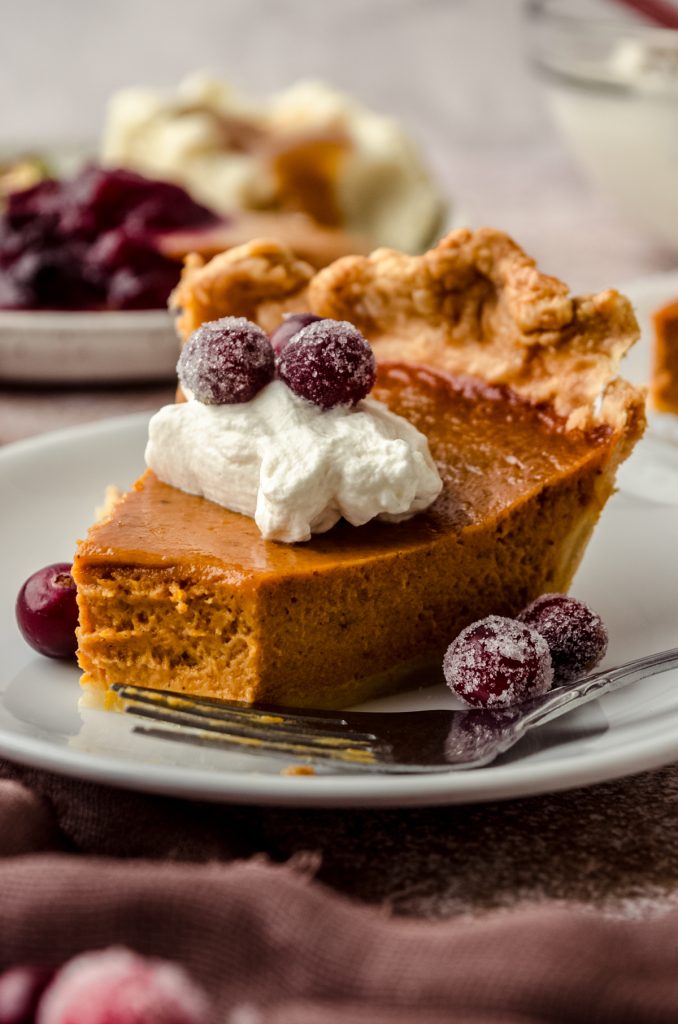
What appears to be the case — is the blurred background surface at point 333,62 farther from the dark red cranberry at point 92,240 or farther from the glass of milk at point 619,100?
the dark red cranberry at point 92,240

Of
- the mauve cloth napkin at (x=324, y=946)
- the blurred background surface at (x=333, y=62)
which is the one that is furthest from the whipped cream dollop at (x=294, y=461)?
the blurred background surface at (x=333, y=62)

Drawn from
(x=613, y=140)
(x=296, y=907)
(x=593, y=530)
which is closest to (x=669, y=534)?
(x=593, y=530)

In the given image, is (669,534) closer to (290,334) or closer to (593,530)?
(593,530)

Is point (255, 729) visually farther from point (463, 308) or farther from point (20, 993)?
point (463, 308)

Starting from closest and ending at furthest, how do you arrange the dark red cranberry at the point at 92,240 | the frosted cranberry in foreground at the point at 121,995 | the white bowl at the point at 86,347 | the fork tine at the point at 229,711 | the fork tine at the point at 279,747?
the frosted cranberry in foreground at the point at 121,995, the fork tine at the point at 279,747, the fork tine at the point at 229,711, the white bowl at the point at 86,347, the dark red cranberry at the point at 92,240

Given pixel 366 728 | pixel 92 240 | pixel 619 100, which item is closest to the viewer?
pixel 366 728

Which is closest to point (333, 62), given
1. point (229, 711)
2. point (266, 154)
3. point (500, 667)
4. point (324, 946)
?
point (266, 154)

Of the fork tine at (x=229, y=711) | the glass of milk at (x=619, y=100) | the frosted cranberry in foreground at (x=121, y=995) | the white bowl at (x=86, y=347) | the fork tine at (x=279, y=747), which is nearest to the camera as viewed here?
the frosted cranberry in foreground at (x=121, y=995)

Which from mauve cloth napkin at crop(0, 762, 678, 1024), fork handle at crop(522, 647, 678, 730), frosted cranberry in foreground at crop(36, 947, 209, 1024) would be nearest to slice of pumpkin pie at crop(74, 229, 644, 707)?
fork handle at crop(522, 647, 678, 730)
